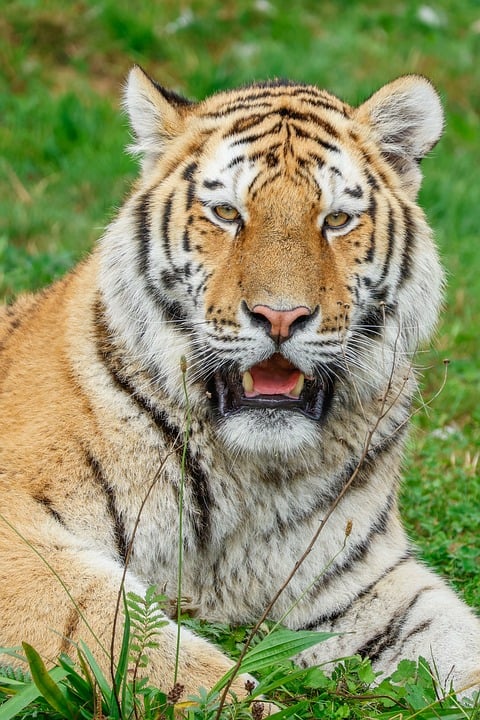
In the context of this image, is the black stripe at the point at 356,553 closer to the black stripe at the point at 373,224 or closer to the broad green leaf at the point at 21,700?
the black stripe at the point at 373,224

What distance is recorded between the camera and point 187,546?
305cm

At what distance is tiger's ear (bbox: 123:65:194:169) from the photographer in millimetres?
3207

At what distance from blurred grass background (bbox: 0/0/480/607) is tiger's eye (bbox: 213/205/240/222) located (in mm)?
1569

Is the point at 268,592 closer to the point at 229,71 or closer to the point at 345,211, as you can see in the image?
the point at 345,211

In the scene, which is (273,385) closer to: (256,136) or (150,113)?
(256,136)

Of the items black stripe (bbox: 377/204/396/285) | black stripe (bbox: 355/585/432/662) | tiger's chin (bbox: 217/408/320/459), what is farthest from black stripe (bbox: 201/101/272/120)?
black stripe (bbox: 355/585/432/662)

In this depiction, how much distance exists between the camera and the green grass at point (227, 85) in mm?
4957

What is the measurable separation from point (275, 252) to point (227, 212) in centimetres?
26

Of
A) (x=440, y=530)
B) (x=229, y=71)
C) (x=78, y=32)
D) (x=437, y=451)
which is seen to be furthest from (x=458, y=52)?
(x=440, y=530)

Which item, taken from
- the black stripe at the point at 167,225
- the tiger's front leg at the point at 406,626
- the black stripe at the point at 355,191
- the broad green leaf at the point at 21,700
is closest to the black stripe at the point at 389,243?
the black stripe at the point at 355,191

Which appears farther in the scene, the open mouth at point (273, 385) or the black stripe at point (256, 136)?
the black stripe at point (256, 136)

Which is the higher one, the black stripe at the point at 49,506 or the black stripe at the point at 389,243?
the black stripe at the point at 389,243

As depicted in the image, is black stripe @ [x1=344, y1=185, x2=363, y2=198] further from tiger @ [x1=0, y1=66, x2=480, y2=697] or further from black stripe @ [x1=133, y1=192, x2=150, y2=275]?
black stripe @ [x1=133, y1=192, x2=150, y2=275]

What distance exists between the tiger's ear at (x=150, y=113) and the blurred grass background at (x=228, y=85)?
1689 mm
